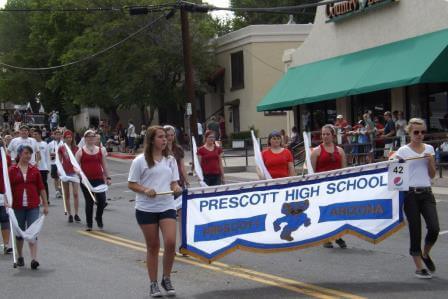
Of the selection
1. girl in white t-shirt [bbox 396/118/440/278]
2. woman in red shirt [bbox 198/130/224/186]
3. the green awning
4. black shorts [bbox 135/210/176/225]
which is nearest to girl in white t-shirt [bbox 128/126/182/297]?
black shorts [bbox 135/210/176/225]

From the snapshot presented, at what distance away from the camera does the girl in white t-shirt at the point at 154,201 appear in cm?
757

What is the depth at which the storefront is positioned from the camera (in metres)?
22.3

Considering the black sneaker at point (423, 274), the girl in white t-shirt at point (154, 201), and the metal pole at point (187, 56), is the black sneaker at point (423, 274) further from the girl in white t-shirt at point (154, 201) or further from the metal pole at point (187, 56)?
the metal pole at point (187, 56)

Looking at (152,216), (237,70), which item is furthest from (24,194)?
(237,70)

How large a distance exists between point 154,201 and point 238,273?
1.86m

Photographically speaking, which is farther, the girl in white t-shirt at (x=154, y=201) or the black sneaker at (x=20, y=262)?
the black sneaker at (x=20, y=262)

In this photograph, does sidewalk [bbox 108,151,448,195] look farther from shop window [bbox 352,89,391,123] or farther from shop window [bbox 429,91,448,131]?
shop window [bbox 352,89,391,123]

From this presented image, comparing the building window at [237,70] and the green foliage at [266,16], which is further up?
the green foliage at [266,16]

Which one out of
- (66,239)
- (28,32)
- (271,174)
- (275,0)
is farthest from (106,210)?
(28,32)

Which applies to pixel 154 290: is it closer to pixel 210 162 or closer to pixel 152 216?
pixel 152 216

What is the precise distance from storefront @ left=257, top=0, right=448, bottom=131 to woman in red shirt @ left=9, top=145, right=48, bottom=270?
13946 mm

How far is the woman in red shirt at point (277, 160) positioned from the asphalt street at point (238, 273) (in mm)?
1144

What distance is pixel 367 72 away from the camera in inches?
969

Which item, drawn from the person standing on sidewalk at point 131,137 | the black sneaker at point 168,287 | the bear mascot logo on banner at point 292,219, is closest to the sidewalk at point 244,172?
the person standing on sidewalk at point 131,137
